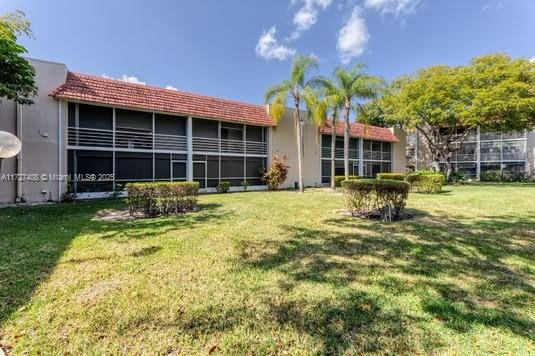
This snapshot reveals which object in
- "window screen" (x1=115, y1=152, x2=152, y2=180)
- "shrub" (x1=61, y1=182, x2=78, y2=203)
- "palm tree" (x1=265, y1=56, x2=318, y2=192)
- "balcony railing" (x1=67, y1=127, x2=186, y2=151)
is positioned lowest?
"shrub" (x1=61, y1=182, x2=78, y2=203)

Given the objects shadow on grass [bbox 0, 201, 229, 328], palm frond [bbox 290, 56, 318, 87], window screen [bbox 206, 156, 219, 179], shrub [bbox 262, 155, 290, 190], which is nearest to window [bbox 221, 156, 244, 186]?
window screen [bbox 206, 156, 219, 179]

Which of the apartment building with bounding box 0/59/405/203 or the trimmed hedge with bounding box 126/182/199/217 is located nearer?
the trimmed hedge with bounding box 126/182/199/217

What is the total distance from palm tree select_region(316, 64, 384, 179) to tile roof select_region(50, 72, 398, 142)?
5188 millimetres

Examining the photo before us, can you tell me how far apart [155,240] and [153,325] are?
12.1 ft

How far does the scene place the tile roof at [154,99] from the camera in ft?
48.0

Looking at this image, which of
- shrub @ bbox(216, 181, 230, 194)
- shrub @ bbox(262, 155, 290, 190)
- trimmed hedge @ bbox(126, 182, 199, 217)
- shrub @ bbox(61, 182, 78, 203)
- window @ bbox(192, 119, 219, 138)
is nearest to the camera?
trimmed hedge @ bbox(126, 182, 199, 217)

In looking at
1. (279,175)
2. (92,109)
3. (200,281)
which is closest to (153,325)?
(200,281)

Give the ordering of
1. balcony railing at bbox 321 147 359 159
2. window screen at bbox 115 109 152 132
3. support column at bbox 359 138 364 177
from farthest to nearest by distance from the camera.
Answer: support column at bbox 359 138 364 177 → balcony railing at bbox 321 147 359 159 → window screen at bbox 115 109 152 132

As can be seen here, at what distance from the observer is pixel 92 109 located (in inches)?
606

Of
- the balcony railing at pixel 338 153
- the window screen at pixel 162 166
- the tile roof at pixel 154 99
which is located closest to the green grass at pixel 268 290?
the tile roof at pixel 154 99

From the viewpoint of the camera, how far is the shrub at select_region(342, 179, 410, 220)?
874cm

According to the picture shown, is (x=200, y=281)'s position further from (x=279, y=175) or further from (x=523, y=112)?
(x=523, y=112)

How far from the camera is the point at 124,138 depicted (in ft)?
53.0

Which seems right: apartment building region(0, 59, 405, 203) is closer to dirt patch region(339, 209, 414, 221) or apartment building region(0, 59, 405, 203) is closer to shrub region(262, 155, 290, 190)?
shrub region(262, 155, 290, 190)
